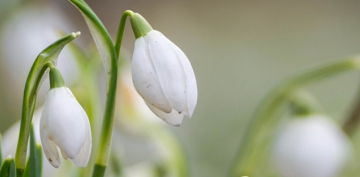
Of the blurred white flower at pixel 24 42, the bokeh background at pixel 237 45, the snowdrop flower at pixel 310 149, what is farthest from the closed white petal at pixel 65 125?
the bokeh background at pixel 237 45

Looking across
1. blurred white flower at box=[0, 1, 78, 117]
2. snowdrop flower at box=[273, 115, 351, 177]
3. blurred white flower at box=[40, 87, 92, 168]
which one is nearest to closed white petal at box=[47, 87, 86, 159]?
blurred white flower at box=[40, 87, 92, 168]

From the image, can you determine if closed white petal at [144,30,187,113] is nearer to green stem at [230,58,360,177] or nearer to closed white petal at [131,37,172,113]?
closed white petal at [131,37,172,113]

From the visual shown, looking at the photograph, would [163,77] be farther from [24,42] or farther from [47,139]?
[24,42]

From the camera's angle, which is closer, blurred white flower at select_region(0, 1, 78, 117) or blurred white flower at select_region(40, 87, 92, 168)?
blurred white flower at select_region(40, 87, 92, 168)

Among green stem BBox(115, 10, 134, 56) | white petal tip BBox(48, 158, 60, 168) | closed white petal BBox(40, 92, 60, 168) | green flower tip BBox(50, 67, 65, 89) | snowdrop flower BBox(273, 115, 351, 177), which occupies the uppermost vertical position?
green stem BBox(115, 10, 134, 56)

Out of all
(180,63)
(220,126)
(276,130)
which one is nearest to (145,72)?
(180,63)

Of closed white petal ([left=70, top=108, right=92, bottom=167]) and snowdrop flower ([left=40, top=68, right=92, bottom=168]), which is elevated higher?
snowdrop flower ([left=40, top=68, right=92, bottom=168])
